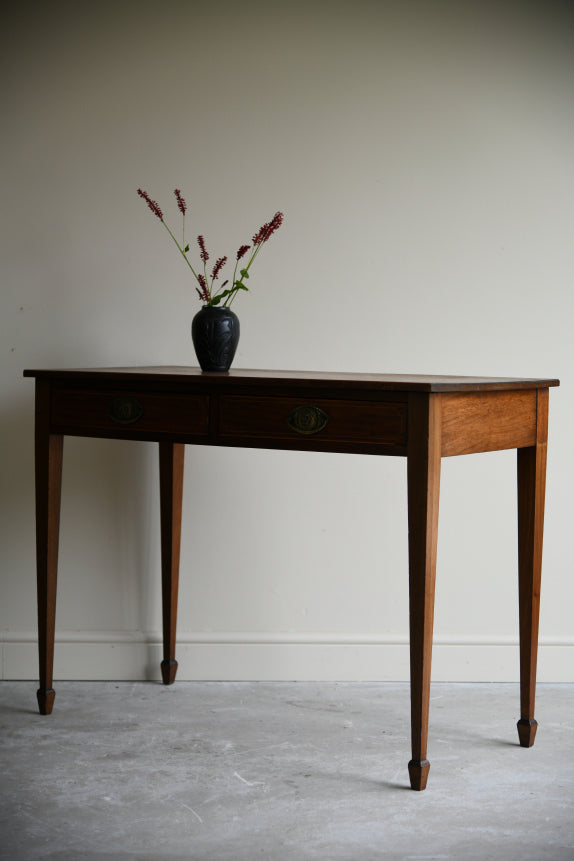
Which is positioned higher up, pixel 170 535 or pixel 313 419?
pixel 313 419

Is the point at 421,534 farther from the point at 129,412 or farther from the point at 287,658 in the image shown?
the point at 287,658

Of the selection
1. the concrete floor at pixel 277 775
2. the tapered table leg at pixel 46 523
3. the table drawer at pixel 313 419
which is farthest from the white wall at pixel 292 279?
the table drawer at pixel 313 419

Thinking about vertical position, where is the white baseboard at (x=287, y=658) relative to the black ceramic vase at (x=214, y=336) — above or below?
below

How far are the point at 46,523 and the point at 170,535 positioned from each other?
0.39 m

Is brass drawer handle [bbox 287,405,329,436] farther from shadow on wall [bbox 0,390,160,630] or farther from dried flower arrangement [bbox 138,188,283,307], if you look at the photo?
shadow on wall [bbox 0,390,160,630]

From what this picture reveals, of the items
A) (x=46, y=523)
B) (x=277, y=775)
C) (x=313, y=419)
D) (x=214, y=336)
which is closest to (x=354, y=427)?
(x=313, y=419)

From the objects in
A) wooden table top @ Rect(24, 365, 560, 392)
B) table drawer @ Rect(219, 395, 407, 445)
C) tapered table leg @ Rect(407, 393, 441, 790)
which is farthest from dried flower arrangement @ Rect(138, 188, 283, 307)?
tapered table leg @ Rect(407, 393, 441, 790)

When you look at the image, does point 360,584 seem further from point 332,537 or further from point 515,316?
point 515,316

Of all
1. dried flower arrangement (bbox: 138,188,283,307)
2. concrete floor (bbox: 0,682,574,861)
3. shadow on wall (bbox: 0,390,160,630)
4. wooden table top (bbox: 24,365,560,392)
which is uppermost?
dried flower arrangement (bbox: 138,188,283,307)

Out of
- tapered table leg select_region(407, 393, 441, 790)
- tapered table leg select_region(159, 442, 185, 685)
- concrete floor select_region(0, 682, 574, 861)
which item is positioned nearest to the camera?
concrete floor select_region(0, 682, 574, 861)

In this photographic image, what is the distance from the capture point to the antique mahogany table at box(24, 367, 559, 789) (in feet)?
6.23

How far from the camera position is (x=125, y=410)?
2236 millimetres

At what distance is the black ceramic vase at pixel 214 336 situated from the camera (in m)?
2.31

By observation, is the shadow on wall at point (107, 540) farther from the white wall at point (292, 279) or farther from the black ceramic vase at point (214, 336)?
the black ceramic vase at point (214, 336)
